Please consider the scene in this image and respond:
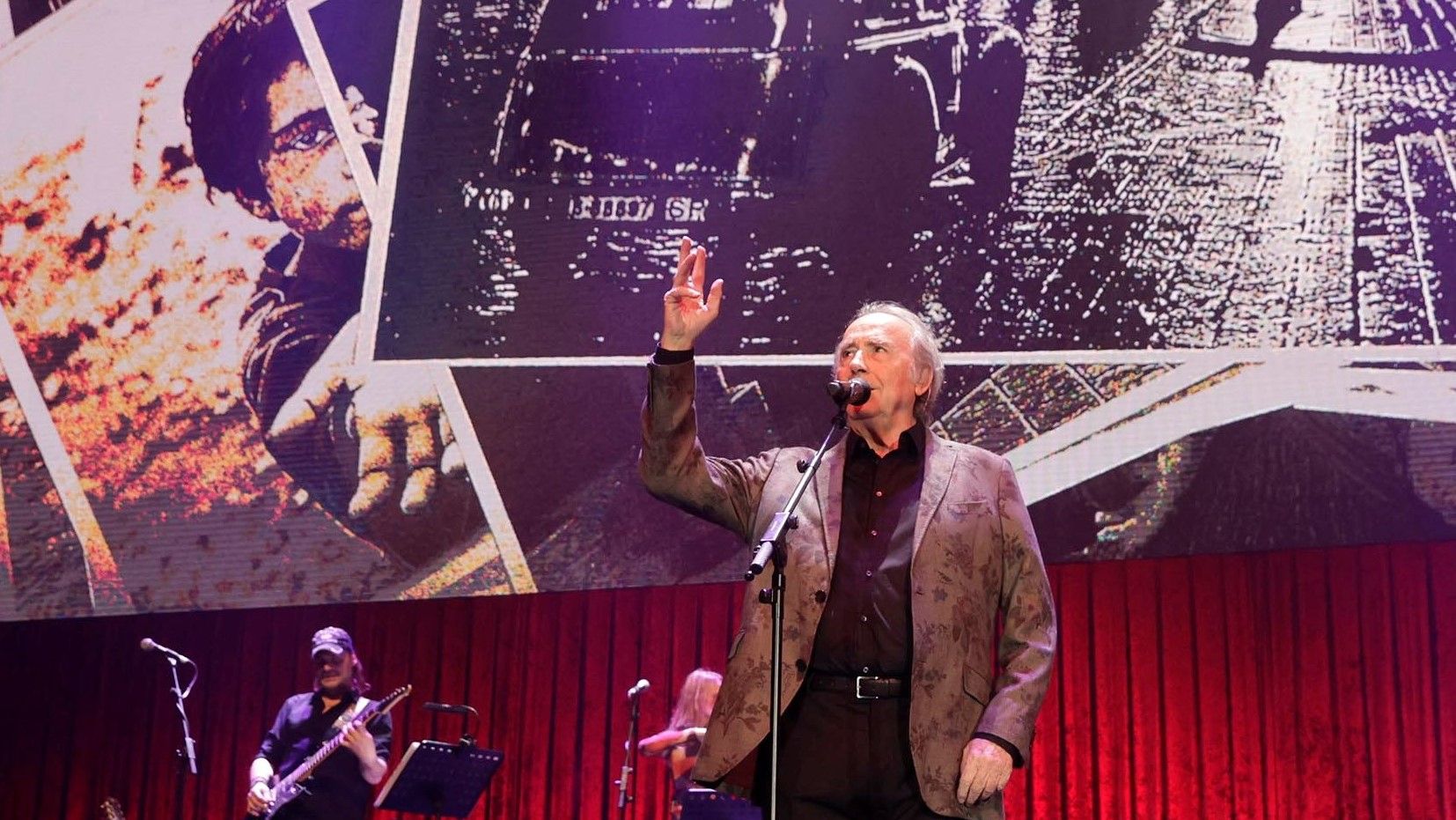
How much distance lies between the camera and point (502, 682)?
6004 millimetres

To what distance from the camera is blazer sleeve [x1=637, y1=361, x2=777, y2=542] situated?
233cm

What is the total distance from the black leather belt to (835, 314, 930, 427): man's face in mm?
460

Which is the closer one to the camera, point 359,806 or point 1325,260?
point 1325,260

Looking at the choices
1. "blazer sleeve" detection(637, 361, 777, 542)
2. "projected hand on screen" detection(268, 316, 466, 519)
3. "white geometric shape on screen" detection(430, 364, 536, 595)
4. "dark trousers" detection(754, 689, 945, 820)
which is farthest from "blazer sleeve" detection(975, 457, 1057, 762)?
"projected hand on screen" detection(268, 316, 466, 519)

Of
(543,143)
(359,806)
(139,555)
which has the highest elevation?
(543,143)

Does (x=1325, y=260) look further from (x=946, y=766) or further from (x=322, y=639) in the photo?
(x=322, y=639)

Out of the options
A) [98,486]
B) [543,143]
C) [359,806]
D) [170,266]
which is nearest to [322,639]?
[359,806]

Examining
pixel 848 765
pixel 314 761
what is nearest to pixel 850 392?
pixel 848 765

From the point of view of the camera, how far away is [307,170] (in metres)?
4.77

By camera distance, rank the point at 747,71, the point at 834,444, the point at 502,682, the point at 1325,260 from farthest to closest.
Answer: the point at 502,682, the point at 747,71, the point at 1325,260, the point at 834,444

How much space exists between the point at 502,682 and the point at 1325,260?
12.0 ft

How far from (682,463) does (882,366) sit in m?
0.39

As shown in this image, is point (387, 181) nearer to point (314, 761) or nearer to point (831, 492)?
point (314, 761)

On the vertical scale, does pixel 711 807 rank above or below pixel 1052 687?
below
